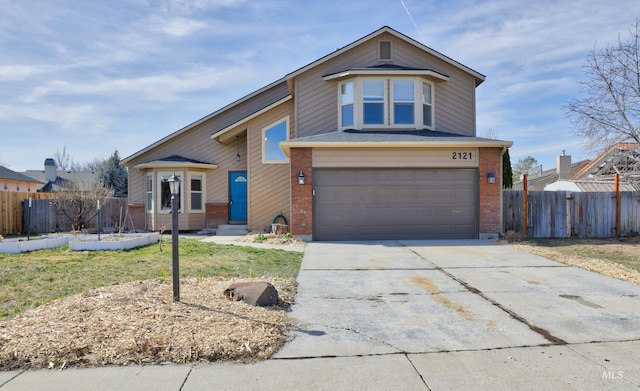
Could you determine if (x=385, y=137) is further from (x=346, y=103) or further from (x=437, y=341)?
(x=437, y=341)

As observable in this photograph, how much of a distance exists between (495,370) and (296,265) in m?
5.18

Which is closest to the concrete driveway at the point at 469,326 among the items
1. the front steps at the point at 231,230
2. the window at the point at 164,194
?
the front steps at the point at 231,230

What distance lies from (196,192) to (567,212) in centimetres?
1356

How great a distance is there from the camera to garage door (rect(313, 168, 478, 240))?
39.9 feet

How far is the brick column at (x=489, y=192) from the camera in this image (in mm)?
12180

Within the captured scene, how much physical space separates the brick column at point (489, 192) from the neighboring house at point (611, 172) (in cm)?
511

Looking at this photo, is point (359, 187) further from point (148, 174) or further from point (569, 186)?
point (569, 186)

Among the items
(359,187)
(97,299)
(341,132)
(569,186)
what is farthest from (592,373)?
(569,186)

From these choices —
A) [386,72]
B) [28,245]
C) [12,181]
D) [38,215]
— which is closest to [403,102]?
[386,72]

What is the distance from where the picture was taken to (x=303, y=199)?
11.9 meters

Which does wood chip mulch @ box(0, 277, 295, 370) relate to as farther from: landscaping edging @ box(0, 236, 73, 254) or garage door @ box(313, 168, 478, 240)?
garage door @ box(313, 168, 478, 240)

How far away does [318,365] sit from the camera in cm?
347

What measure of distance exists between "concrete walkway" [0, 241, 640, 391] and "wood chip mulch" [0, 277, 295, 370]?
16 centimetres

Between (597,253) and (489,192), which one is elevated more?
(489,192)
